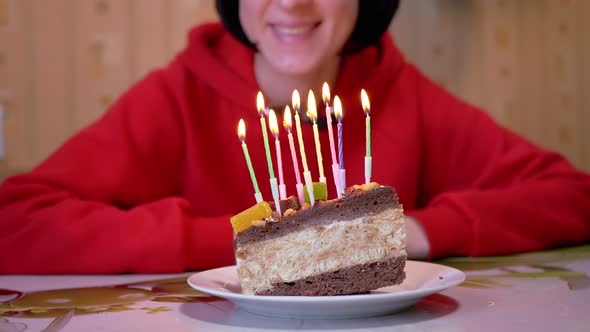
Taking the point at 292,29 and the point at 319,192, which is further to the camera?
the point at 292,29

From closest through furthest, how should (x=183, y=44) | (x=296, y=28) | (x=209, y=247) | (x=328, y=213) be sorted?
(x=328, y=213) < (x=209, y=247) < (x=296, y=28) < (x=183, y=44)

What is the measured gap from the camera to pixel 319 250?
2.86 feet

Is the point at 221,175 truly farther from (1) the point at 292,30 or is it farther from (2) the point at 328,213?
(2) the point at 328,213

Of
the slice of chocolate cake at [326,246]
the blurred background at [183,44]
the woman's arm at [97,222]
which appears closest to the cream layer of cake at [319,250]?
the slice of chocolate cake at [326,246]

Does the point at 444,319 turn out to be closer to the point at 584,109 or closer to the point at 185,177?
the point at 185,177

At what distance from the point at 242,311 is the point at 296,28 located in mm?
849

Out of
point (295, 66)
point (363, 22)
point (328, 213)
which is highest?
point (363, 22)

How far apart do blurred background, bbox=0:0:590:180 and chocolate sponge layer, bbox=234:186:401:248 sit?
168 cm

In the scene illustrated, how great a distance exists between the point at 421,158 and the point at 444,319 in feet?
3.39

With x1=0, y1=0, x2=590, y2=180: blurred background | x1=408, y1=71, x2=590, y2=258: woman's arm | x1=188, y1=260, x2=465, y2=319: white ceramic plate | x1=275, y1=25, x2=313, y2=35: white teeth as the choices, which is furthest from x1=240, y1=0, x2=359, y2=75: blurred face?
x1=0, y1=0, x2=590, y2=180: blurred background

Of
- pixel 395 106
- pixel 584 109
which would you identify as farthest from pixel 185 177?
pixel 584 109

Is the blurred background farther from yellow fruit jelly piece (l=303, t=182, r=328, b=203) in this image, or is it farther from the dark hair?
yellow fruit jelly piece (l=303, t=182, r=328, b=203)

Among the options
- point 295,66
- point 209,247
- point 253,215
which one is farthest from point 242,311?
point 295,66

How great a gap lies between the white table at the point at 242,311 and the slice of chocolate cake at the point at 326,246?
0.21 feet
